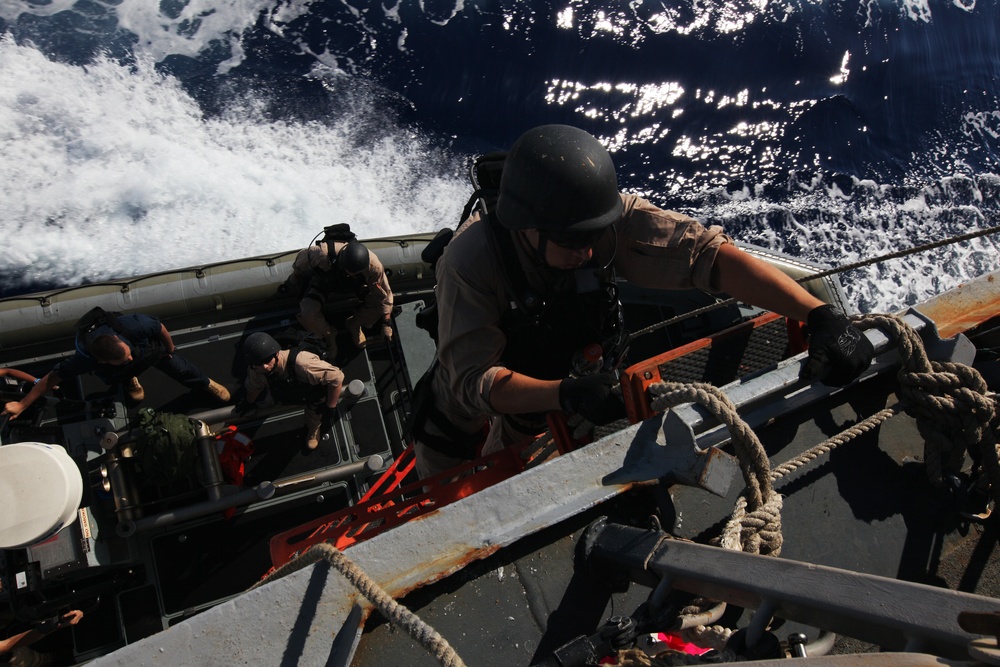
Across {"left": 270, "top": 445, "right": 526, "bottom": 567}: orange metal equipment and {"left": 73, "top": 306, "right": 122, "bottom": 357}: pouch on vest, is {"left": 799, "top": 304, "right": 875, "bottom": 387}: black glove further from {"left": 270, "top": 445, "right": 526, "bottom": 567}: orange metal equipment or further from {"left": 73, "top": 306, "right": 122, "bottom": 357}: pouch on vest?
{"left": 73, "top": 306, "right": 122, "bottom": 357}: pouch on vest

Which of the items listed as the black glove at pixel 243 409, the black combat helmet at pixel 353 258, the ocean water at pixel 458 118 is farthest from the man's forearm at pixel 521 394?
the ocean water at pixel 458 118

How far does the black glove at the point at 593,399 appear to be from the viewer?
277 cm

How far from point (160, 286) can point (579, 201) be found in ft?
17.9

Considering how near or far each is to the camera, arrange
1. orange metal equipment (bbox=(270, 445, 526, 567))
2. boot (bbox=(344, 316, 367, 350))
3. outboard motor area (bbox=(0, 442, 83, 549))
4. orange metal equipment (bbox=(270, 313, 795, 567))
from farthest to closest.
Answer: boot (bbox=(344, 316, 367, 350))
outboard motor area (bbox=(0, 442, 83, 549))
orange metal equipment (bbox=(270, 445, 526, 567))
orange metal equipment (bbox=(270, 313, 795, 567))

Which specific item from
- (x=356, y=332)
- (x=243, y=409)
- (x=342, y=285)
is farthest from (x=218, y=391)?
(x=342, y=285)

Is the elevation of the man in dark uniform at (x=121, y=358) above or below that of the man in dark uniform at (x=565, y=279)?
below

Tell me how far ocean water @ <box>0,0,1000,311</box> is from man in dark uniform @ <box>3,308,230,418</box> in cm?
419

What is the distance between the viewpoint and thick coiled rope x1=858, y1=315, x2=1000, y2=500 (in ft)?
8.50

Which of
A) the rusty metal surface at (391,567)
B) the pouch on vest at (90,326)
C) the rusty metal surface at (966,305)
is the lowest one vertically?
the pouch on vest at (90,326)

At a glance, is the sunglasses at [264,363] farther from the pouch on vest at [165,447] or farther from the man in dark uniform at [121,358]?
the man in dark uniform at [121,358]

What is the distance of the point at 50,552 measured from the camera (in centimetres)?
521

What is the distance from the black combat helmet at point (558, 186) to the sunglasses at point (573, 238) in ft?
0.06

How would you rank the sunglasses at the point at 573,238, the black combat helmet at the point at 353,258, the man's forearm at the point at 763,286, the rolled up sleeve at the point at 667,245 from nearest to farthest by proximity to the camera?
the sunglasses at the point at 573,238, the man's forearm at the point at 763,286, the rolled up sleeve at the point at 667,245, the black combat helmet at the point at 353,258

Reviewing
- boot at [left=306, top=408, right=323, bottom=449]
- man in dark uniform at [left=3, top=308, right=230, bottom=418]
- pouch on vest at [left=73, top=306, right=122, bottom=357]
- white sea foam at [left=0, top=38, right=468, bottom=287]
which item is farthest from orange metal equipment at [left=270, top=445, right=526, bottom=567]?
white sea foam at [left=0, top=38, right=468, bottom=287]
